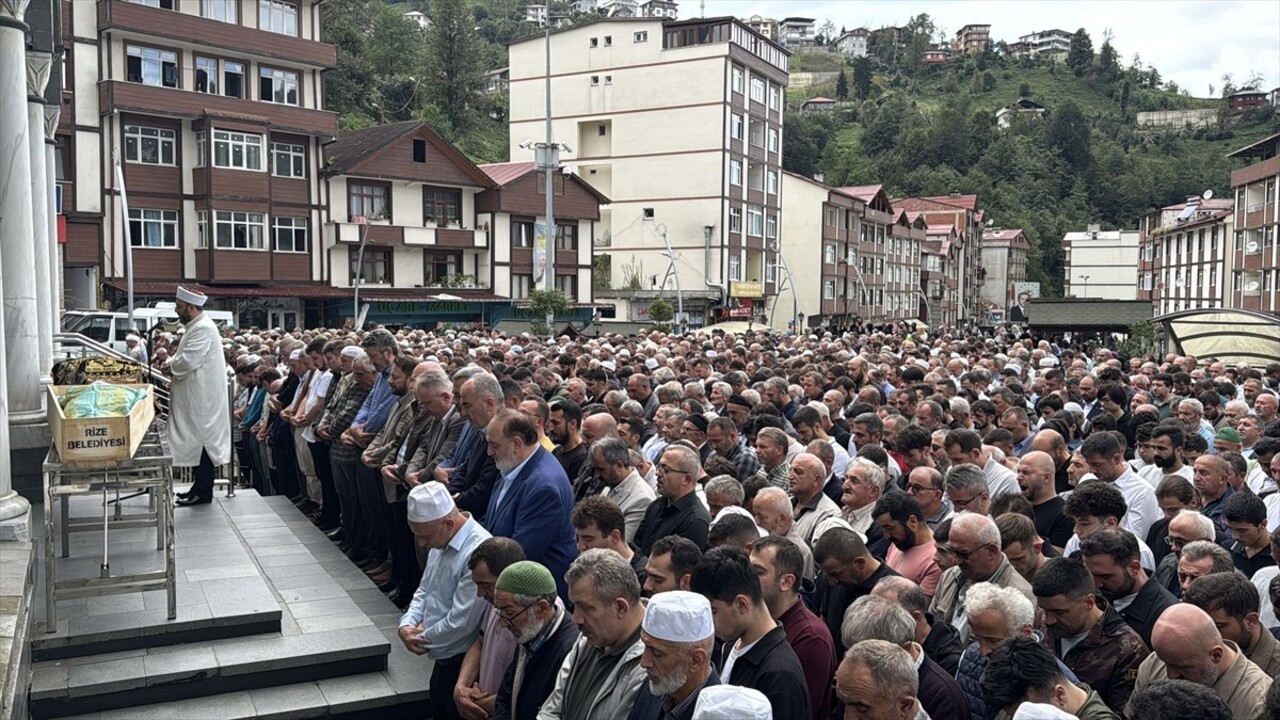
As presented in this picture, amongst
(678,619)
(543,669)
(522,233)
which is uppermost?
(522,233)

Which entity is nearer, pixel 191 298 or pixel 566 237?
pixel 191 298

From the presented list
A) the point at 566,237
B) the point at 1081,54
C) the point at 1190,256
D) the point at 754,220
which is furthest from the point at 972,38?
the point at 566,237

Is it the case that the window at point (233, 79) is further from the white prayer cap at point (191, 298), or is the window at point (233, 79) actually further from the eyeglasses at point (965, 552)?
the eyeglasses at point (965, 552)

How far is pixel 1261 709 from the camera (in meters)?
3.73

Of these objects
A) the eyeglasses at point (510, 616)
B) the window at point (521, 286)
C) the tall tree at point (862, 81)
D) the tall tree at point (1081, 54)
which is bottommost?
the eyeglasses at point (510, 616)

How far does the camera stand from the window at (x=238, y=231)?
37188 millimetres

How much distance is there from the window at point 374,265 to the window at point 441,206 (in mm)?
2465

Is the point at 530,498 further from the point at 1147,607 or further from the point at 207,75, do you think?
the point at 207,75

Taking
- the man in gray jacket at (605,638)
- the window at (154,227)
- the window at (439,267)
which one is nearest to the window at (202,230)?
the window at (154,227)

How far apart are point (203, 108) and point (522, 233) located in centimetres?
1620

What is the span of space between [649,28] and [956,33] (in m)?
148

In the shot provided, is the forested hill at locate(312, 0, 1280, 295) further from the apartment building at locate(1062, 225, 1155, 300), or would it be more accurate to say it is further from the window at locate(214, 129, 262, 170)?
the window at locate(214, 129, 262, 170)

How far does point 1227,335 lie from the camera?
23688 millimetres

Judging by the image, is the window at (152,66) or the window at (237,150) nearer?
the window at (152,66)
